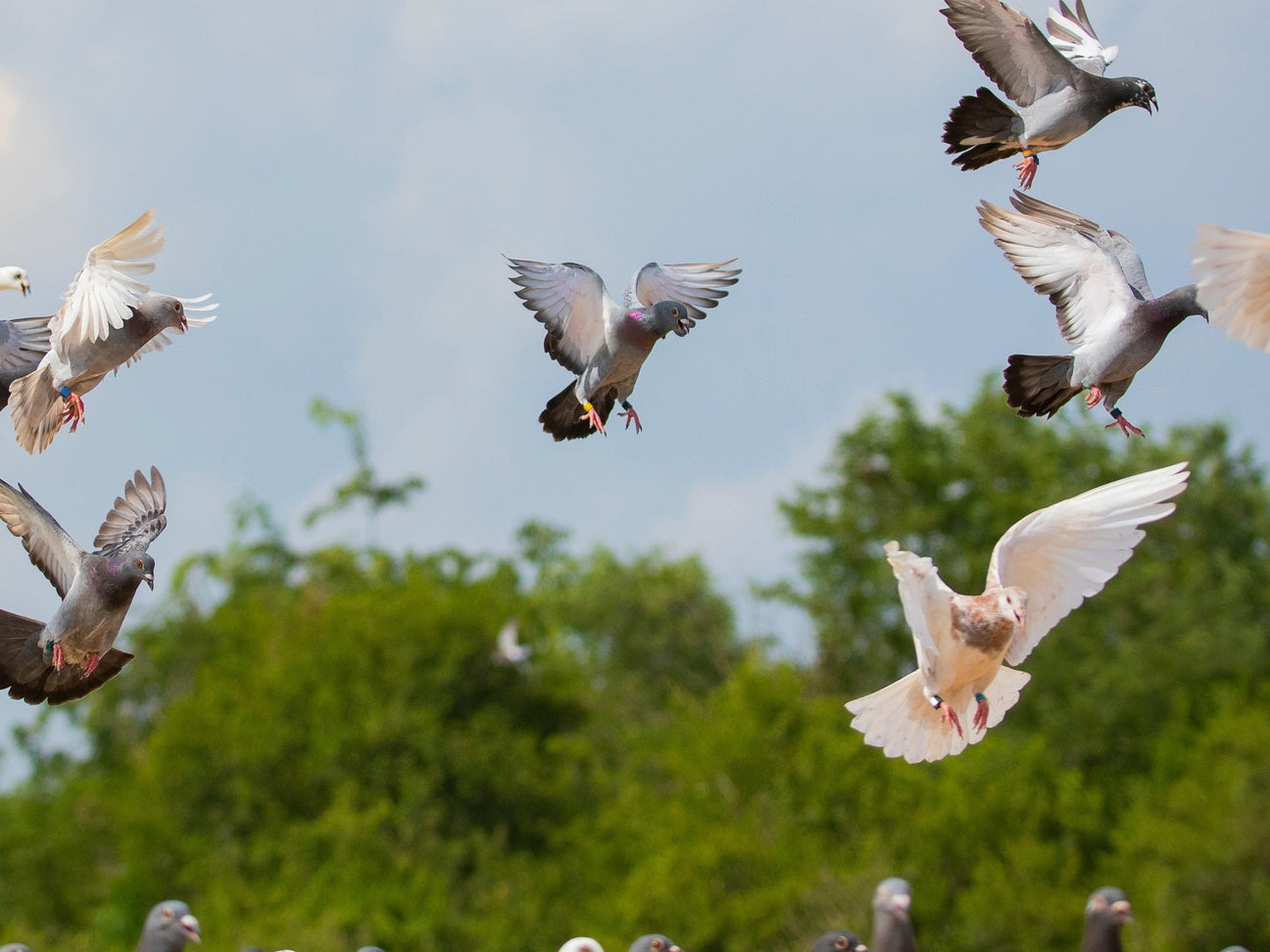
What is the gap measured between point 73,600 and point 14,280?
2.24m

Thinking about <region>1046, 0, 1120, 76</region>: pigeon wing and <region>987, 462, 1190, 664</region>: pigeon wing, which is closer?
<region>987, 462, 1190, 664</region>: pigeon wing

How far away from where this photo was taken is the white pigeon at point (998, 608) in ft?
18.9

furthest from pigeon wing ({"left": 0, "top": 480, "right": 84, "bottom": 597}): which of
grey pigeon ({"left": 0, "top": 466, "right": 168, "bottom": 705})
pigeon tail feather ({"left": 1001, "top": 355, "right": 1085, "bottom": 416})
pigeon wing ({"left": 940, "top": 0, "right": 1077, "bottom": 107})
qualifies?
pigeon wing ({"left": 940, "top": 0, "right": 1077, "bottom": 107})

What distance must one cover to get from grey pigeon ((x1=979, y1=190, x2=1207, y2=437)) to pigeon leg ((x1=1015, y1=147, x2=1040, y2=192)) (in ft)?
0.31

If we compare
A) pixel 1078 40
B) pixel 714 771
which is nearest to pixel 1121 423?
pixel 1078 40

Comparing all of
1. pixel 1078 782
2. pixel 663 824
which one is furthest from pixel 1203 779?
pixel 663 824

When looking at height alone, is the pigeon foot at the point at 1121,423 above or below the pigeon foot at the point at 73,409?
below

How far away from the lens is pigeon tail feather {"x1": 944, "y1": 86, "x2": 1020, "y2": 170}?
21.0 ft

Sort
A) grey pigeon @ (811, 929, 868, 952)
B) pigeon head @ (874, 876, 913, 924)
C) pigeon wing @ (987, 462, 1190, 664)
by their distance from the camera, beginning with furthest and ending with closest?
pigeon head @ (874, 876, 913, 924), grey pigeon @ (811, 929, 868, 952), pigeon wing @ (987, 462, 1190, 664)

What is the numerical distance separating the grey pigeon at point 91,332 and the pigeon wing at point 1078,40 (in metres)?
3.59

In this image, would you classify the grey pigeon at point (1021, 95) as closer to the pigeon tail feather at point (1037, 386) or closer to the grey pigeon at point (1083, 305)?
the grey pigeon at point (1083, 305)

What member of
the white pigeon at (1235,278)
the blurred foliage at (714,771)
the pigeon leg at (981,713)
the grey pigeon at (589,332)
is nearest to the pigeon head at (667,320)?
the grey pigeon at (589,332)

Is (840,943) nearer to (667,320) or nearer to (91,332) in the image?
(667,320)

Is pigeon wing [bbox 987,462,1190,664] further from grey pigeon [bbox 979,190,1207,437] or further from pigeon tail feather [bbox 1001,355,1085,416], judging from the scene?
pigeon tail feather [bbox 1001,355,1085,416]
